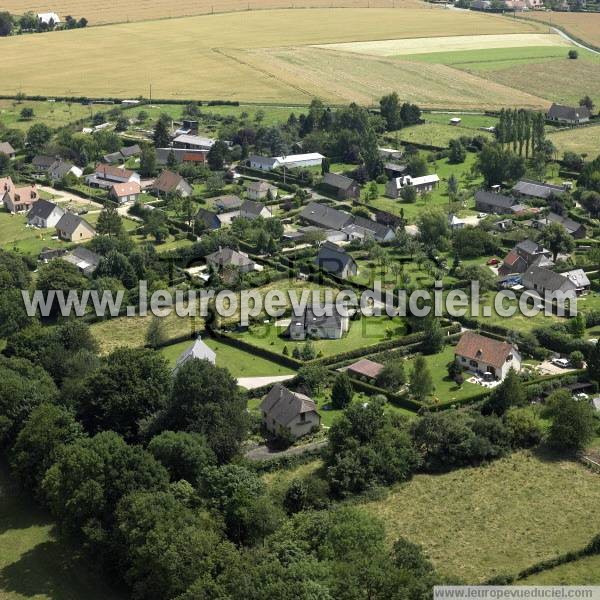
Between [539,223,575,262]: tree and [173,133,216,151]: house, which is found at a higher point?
[173,133,216,151]: house

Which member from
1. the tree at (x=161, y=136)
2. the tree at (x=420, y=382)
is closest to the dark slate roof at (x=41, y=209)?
the tree at (x=161, y=136)

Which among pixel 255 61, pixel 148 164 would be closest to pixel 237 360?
pixel 148 164

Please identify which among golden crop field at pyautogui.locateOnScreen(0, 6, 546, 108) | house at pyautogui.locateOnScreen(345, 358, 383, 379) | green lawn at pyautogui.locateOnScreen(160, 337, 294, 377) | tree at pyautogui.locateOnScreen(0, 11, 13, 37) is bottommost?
green lawn at pyautogui.locateOnScreen(160, 337, 294, 377)

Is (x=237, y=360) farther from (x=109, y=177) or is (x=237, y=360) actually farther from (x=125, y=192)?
(x=109, y=177)

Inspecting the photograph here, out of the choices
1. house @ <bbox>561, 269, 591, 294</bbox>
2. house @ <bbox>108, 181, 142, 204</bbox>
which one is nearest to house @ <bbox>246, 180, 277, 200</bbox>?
house @ <bbox>108, 181, 142, 204</bbox>

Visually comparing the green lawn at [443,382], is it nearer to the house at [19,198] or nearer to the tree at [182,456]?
the tree at [182,456]

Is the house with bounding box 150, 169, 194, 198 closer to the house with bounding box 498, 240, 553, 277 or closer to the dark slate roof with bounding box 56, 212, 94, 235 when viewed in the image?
the dark slate roof with bounding box 56, 212, 94, 235
